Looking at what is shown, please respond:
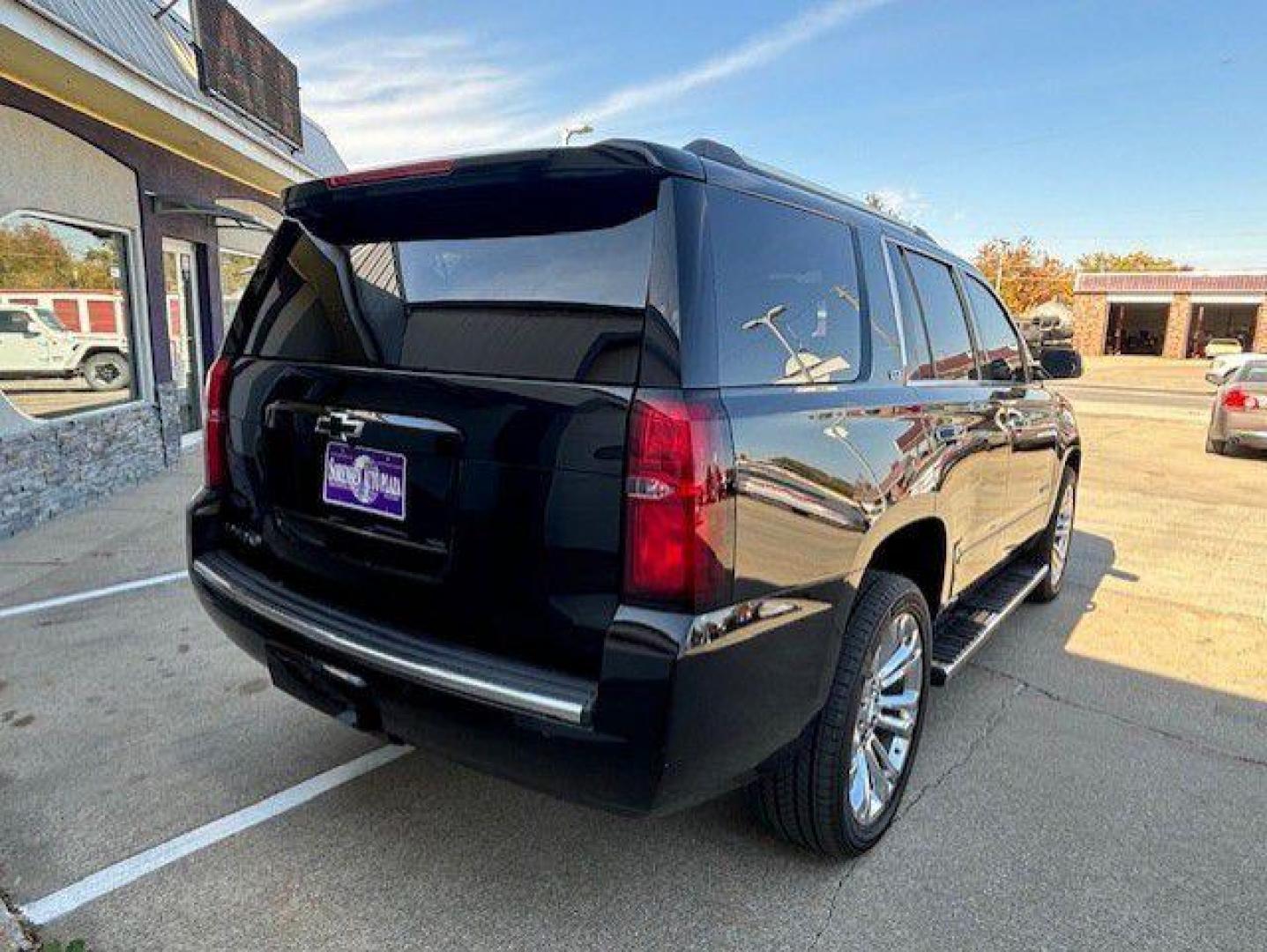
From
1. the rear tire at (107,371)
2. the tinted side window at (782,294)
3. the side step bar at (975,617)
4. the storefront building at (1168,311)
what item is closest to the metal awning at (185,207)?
the rear tire at (107,371)

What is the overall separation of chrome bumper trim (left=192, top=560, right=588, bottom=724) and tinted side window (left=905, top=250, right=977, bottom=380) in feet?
7.03

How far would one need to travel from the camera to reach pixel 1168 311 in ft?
160

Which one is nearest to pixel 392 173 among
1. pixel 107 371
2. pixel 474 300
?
pixel 474 300

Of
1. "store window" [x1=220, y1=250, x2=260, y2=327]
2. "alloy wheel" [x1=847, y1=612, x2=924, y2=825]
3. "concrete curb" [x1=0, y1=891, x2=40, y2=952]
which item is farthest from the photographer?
"store window" [x1=220, y1=250, x2=260, y2=327]

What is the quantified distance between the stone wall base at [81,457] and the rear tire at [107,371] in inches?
9.8

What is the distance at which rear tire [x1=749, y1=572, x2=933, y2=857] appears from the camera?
240 centimetres

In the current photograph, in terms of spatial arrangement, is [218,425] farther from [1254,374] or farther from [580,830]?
[1254,374]

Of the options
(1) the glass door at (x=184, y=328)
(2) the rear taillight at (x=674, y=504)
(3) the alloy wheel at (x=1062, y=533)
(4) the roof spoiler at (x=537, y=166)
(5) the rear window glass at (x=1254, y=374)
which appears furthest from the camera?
(5) the rear window glass at (x=1254, y=374)

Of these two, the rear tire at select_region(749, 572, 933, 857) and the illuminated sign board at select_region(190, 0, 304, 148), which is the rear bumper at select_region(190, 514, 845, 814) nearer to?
the rear tire at select_region(749, 572, 933, 857)

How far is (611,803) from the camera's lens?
1940mm

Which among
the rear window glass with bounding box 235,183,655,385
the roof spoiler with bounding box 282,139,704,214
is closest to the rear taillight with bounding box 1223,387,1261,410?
the roof spoiler with bounding box 282,139,704,214

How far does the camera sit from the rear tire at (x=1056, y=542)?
4992 millimetres

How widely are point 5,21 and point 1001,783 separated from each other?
660 centimetres

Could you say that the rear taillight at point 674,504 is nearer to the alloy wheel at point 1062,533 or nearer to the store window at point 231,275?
the alloy wheel at point 1062,533
